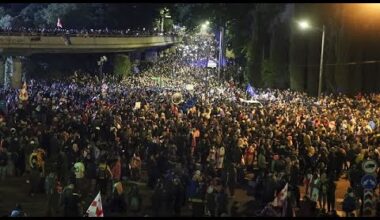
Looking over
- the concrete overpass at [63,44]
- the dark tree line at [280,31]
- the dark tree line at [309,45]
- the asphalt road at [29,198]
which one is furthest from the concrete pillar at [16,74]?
the asphalt road at [29,198]

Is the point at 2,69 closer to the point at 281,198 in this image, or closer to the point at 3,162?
the point at 3,162

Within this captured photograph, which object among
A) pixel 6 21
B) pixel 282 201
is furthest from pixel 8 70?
pixel 282 201

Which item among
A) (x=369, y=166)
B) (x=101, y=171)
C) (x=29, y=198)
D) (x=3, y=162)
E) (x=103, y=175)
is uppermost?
(x=369, y=166)

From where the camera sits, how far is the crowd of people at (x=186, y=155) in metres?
16.3

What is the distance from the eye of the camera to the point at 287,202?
15148 millimetres

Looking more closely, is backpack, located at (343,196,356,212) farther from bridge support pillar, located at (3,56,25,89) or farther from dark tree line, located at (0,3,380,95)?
bridge support pillar, located at (3,56,25,89)

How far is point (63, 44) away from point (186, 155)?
3727 cm

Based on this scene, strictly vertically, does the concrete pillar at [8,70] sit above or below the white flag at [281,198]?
above

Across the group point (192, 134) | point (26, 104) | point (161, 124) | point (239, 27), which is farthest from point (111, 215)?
point (239, 27)

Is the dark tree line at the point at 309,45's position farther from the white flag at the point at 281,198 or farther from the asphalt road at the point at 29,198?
the white flag at the point at 281,198

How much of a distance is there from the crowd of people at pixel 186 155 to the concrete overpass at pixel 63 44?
69.7 ft

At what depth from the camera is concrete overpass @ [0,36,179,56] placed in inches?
1986

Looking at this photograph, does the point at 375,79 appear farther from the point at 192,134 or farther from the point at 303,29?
the point at 192,134

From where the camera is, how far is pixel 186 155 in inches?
833
